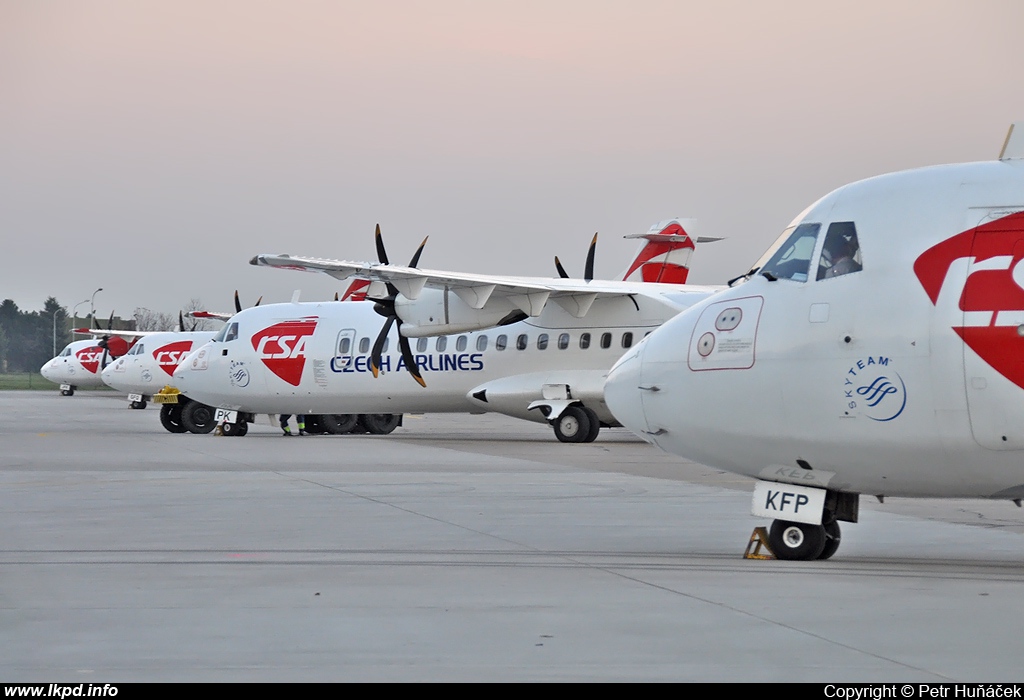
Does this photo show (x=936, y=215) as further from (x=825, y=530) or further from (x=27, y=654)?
(x=27, y=654)

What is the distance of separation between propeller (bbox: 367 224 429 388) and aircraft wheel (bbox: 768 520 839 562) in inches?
750

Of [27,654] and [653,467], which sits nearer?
[27,654]

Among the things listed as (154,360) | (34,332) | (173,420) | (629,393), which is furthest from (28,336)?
(629,393)

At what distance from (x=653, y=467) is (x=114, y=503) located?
9.19 metres

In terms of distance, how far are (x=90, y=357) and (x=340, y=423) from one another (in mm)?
42689

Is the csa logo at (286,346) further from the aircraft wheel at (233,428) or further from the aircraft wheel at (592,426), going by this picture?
the aircraft wheel at (592,426)

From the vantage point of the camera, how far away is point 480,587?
315 inches

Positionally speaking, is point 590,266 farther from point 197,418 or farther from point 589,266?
point 197,418

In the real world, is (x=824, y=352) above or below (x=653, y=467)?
above

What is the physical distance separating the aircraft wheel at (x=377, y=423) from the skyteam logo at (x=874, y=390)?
82.5 ft

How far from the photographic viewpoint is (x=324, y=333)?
2959 centimetres

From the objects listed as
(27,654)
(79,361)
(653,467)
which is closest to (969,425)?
(27,654)

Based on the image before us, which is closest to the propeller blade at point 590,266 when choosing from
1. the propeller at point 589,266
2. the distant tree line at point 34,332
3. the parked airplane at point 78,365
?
the propeller at point 589,266

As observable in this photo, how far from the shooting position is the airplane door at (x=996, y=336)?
7867mm
